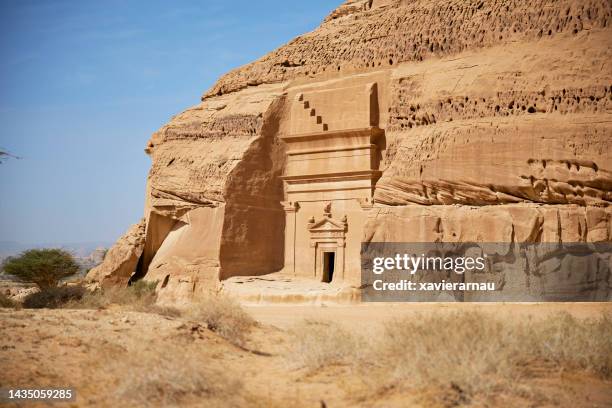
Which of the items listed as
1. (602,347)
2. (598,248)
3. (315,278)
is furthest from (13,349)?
(315,278)

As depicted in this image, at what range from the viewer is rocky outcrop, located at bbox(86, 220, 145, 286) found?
30125mm

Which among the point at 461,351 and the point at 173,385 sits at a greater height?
the point at 461,351

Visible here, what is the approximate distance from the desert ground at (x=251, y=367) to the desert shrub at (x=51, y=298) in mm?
7186

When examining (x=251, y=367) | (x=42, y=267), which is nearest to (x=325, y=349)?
(x=251, y=367)

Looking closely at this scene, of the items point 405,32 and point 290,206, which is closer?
point 405,32

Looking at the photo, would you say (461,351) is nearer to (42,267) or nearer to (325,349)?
(325,349)

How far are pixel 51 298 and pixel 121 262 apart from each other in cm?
996

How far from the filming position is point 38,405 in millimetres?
8211

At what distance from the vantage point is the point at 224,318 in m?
13.2

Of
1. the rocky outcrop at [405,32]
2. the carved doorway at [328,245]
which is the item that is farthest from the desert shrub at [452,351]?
the carved doorway at [328,245]

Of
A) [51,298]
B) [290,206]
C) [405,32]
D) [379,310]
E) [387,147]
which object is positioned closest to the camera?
[51,298]

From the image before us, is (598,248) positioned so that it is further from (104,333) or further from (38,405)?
(38,405)

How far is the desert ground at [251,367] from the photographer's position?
339 inches

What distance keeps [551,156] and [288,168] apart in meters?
12.1
